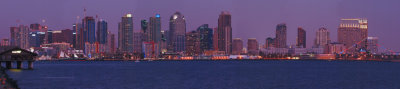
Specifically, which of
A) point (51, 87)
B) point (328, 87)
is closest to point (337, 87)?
point (328, 87)

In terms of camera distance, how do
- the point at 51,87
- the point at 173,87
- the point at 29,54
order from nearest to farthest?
the point at 51,87, the point at 173,87, the point at 29,54

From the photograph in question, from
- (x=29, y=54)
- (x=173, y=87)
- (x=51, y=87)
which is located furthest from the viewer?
(x=29, y=54)

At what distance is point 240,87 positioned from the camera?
71250 mm

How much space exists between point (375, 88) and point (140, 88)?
29.5 metres

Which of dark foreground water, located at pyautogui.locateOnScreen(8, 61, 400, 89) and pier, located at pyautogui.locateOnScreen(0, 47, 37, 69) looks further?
pier, located at pyautogui.locateOnScreen(0, 47, 37, 69)

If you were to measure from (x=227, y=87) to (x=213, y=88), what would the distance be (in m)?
2.21

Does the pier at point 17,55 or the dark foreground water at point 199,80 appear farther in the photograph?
the pier at point 17,55

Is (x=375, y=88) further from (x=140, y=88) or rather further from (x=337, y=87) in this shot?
(x=140, y=88)

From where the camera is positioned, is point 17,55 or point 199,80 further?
point 17,55

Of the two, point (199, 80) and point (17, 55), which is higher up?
point (17, 55)

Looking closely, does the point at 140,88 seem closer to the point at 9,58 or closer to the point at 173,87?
the point at 173,87

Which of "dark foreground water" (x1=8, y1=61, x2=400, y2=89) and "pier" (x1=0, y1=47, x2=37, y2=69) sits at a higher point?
"pier" (x1=0, y1=47, x2=37, y2=69)

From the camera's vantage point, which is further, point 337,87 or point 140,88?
point 337,87

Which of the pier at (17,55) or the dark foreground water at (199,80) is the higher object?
the pier at (17,55)
